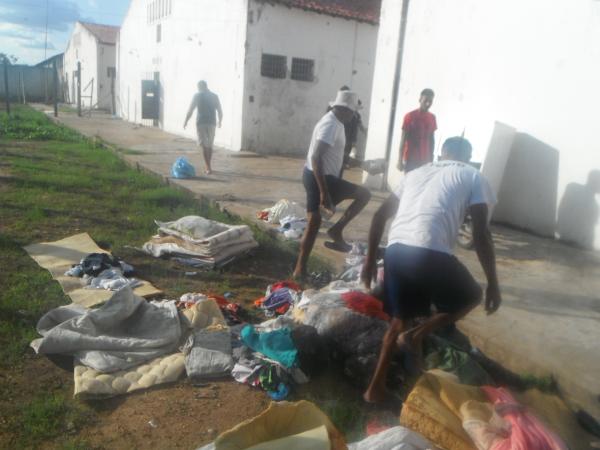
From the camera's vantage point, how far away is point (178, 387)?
3299 mm

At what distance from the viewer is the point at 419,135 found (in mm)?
6672

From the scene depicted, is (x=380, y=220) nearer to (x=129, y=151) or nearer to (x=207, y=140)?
(x=207, y=140)

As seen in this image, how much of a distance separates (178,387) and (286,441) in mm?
1394

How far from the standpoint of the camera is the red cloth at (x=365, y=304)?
362cm

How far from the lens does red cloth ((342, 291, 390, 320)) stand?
362 cm

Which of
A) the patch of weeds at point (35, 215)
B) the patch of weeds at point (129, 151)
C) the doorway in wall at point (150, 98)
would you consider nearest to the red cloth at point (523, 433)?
the patch of weeds at point (35, 215)

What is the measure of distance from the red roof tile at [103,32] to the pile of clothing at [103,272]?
30.0 metres

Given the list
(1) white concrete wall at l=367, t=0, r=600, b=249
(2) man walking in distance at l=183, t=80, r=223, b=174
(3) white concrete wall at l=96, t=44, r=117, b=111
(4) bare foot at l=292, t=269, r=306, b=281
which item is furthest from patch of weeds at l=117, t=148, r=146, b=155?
(3) white concrete wall at l=96, t=44, r=117, b=111

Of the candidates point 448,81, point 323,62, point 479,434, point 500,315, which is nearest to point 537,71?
point 448,81

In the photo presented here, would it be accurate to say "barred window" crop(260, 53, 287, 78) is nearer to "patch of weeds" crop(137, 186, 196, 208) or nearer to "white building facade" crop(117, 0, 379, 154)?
"white building facade" crop(117, 0, 379, 154)

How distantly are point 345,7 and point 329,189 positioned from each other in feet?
39.0

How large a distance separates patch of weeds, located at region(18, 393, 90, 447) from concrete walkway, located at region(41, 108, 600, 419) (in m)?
2.78

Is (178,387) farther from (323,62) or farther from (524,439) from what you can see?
(323,62)

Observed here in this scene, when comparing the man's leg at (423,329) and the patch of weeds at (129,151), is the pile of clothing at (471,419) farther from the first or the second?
the patch of weeds at (129,151)
